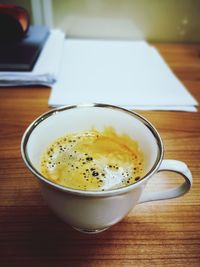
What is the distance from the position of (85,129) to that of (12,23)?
446 mm

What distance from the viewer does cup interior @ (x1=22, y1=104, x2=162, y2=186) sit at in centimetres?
32

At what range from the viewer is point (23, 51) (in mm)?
688

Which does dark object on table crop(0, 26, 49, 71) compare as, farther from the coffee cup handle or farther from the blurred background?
the coffee cup handle

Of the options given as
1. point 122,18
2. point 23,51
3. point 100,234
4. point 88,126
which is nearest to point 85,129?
point 88,126

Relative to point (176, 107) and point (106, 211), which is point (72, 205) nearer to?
point (106, 211)

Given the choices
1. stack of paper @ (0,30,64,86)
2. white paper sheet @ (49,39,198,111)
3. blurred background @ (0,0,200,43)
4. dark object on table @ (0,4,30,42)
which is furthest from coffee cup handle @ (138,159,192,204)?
blurred background @ (0,0,200,43)

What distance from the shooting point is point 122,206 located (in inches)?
10.6

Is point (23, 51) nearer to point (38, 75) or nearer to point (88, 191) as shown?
point (38, 75)

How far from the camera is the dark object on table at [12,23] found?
0.69 metres

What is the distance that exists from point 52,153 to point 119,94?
28 cm

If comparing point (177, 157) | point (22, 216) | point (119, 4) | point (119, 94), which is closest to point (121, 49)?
point (119, 4)

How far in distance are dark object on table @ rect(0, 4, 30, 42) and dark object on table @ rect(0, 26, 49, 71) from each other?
19 millimetres

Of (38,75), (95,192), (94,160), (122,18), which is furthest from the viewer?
(122,18)

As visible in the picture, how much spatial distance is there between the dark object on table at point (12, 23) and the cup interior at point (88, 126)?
17.0 inches
